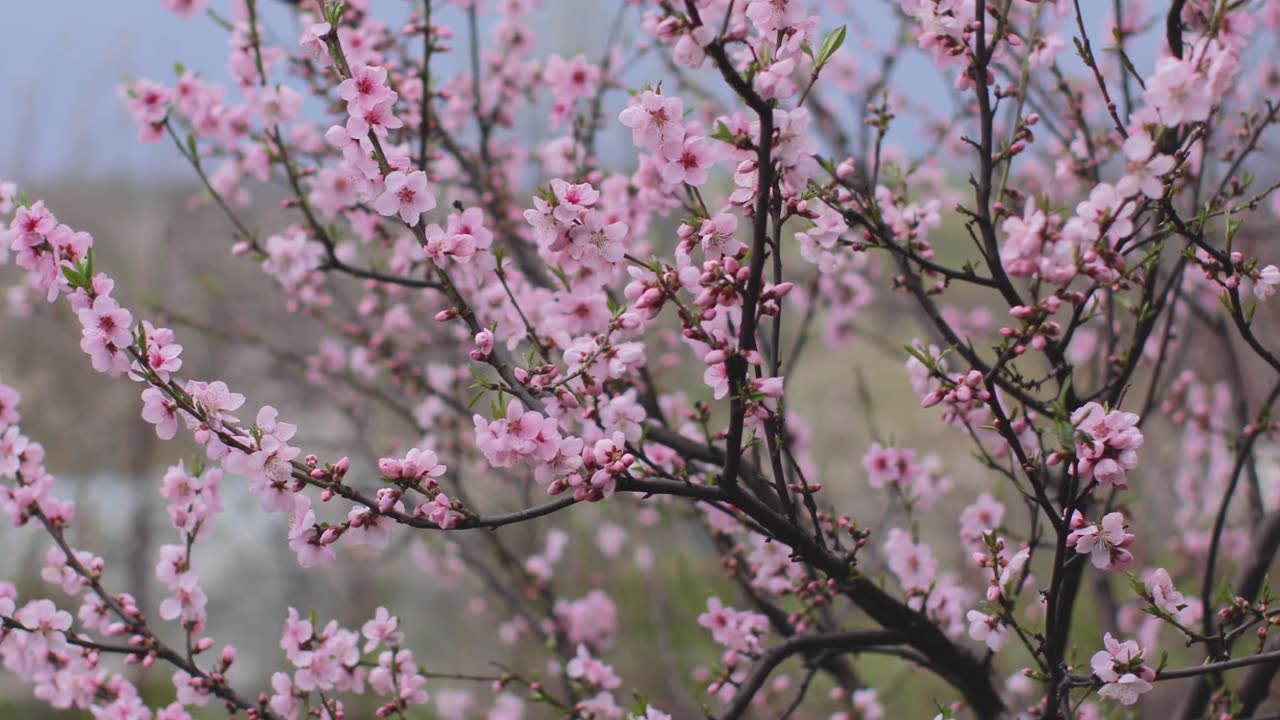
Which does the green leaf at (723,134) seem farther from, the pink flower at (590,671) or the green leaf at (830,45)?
the pink flower at (590,671)

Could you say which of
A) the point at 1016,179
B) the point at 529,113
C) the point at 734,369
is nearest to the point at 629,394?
the point at 734,369

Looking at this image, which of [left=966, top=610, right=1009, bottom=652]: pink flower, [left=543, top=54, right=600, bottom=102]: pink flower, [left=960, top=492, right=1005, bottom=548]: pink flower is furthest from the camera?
[left=543, top=54, right=600, bottom=102]: pink flower

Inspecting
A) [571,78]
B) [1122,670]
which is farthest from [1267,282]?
[571,78]

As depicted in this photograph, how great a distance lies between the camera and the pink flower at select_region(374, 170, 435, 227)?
1.58 metres

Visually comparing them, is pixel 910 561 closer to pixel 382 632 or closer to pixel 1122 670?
pixel 1122 670

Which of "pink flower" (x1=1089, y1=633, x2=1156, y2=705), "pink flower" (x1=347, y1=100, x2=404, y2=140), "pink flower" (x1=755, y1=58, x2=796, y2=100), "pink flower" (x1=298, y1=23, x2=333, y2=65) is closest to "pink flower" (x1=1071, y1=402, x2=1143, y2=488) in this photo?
"pink flower" (x1=1089, y1=633, x2=1156, y2=705)

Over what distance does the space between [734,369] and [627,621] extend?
717 centimetres

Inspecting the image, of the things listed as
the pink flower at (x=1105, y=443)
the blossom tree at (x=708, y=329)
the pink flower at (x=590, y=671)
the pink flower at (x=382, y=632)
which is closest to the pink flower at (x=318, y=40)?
the blossom tree at (x=708, y=329)

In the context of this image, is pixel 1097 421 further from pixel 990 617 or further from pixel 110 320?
pixel 110 320

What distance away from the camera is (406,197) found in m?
1.62

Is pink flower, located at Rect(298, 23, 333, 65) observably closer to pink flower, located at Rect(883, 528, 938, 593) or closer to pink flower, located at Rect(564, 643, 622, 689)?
pink flower, located at Rect(564, 643, 622, 689)

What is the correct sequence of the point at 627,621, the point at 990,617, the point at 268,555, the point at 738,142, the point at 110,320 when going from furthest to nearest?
1. the point at 268,555
2. the point at 627,621
3. the point at 990,617
4. the point at 110,320
5. the point at 738,142

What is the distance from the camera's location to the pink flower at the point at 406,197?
1583 millimetres

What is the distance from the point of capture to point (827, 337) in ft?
14.1
